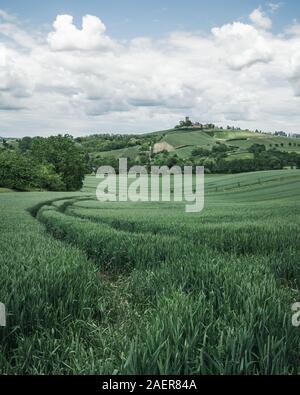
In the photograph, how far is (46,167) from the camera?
190ft

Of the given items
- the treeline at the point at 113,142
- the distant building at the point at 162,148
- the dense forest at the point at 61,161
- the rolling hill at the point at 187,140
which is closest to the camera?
the dense forest at the point at 61,161

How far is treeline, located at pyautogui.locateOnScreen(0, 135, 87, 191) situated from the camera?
A: 56125 mm

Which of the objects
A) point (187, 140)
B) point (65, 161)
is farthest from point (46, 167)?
point (187, 140)

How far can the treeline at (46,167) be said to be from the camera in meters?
56.1

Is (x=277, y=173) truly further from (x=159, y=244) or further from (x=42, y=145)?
(x=42, y=145)

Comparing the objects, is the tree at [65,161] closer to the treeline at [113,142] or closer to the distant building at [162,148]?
the distant building at [162,148]

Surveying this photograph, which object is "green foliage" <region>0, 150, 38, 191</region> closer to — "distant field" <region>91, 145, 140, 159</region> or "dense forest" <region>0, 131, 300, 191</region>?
"dense forest" <region>0, 131, 300, 191</region>

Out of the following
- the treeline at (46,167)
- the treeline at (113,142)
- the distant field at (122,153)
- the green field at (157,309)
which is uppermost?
the treeline at (113,142)

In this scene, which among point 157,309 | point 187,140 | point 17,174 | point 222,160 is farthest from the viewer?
point 187,140

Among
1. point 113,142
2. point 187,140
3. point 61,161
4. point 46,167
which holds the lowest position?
point 46,167

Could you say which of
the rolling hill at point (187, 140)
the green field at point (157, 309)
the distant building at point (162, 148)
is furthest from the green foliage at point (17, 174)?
the green field at point (157, 309)

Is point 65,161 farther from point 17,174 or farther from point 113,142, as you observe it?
point 113,142

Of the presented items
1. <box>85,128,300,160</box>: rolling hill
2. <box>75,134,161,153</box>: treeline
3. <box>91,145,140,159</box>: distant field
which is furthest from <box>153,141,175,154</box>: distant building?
<box>91,145,140,159</box>: distant field

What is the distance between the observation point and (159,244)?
26.0 ft
